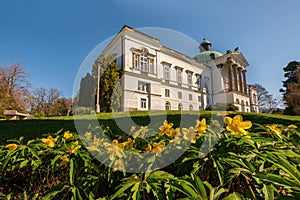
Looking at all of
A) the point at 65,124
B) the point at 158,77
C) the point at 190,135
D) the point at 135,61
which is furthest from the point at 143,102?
the point at 190,135

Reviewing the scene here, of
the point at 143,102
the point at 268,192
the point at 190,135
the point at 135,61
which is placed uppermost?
the point at 135,61

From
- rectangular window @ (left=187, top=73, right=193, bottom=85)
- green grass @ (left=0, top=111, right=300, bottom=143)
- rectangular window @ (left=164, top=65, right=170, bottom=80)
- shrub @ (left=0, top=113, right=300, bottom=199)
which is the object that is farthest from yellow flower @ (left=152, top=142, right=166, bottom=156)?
rectangular window @ (left=164, top=65, right=170, bottom=80)

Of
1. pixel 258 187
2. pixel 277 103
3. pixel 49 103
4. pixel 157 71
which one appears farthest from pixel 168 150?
pixel 277 103

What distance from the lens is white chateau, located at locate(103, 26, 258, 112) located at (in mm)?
13281

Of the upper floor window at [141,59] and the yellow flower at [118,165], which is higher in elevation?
the upper floor window at [141,59]

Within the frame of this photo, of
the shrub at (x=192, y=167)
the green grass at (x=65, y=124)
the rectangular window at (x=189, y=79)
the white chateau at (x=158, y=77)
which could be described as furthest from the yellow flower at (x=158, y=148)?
the rectangular window at (x=189, y=79)

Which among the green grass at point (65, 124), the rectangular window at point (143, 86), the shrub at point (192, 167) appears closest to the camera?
the shrub at point (192, 167)

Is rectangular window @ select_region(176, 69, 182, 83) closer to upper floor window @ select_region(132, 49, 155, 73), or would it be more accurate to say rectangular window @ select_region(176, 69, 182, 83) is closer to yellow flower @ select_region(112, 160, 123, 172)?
upper floor window @ select_region(132, 49, 155, 73)

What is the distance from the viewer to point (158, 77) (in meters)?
17.0

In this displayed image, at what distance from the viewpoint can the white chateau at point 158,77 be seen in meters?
13.3

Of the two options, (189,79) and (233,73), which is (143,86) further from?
(233,73)

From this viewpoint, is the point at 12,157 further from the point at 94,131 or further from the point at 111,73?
the point at 111,73

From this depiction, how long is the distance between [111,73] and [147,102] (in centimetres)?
401

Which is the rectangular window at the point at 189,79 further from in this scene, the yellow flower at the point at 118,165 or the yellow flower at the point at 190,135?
the yellow flower at the point at 118,165
